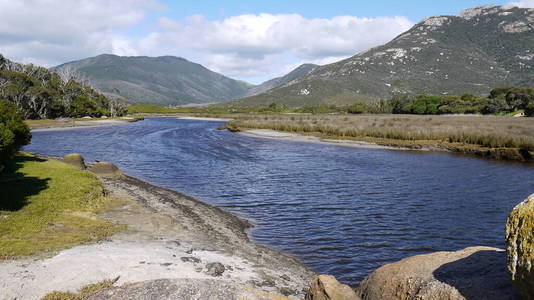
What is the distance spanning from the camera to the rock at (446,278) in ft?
21.7

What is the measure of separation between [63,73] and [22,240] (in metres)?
166

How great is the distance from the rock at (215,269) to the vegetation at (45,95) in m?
95.1

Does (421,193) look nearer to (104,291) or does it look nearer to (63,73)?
(104,291)

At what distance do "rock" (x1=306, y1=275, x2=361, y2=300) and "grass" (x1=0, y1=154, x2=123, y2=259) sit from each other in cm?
863

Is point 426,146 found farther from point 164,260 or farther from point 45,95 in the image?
point 45,95

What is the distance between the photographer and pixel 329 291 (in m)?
8.69

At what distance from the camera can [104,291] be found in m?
7.49

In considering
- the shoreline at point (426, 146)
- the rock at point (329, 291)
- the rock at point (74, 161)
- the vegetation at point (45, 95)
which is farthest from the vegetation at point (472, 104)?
the vegetation at point (45, 95)

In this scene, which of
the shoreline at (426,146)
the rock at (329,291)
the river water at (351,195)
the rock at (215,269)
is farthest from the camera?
the shoreline at (426,146)

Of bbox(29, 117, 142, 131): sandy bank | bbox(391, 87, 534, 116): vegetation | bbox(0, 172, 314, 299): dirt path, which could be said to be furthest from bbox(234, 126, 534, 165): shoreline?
bbox(29, 117, 142, 131): sandy bank

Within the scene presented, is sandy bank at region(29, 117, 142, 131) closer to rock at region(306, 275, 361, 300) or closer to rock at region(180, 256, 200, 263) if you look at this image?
rock at region(180, 256, 200, 263)

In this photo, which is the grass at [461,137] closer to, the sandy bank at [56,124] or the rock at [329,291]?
the rock at [329,291]

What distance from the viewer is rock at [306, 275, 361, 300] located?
8672 millimetres

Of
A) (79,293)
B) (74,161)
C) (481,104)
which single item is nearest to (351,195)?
(79,293)
